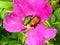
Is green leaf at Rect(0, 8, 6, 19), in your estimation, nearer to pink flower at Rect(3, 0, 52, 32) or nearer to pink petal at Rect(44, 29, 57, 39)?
pink flower at Rect(3, 0, 52, 32)

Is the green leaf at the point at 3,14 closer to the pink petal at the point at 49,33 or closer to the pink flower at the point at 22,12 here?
the pink flower at the point at 22,12

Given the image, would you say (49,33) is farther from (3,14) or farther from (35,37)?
(3,14)

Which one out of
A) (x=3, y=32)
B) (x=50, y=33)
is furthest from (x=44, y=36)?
(x=3, y=32)

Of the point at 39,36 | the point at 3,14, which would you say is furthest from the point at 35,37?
the point at 3,14

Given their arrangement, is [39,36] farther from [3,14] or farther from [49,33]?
[3,14]

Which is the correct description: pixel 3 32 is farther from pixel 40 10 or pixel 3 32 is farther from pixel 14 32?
pixel 40 10

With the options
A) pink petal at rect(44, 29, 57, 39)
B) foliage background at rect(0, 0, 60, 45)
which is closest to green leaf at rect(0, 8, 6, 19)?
foliage background at rect(0, 0, 60, 45)
